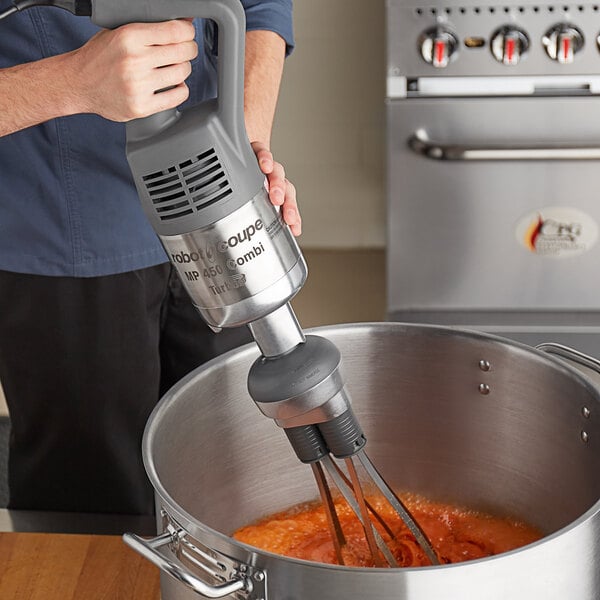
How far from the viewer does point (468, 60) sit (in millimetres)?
1624

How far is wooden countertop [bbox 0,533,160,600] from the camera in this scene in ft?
2.60

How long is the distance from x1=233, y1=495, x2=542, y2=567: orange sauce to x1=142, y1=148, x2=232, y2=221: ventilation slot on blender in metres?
0.31

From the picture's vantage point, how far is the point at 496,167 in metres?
1.68

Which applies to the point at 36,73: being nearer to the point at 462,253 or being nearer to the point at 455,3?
the point at 455,3

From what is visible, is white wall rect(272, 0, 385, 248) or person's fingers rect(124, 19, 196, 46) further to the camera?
white wall rect(272, 0, 385, 248)

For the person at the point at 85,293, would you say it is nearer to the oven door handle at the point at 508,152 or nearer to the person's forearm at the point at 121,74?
the person's forearm at the point at 121,74

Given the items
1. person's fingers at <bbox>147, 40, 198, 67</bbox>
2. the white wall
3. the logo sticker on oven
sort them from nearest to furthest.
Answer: person's fingers at <bbox>147, 40, 198, 67</bbox>
the logo sticker on oven
the white wall

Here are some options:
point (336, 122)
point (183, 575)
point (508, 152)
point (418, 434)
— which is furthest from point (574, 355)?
point (336, 122)

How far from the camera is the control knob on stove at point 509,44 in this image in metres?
1.60

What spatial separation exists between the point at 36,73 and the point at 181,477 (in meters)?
0.36

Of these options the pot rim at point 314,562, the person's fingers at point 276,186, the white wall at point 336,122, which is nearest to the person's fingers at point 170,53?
the person's fingers at point 276,186

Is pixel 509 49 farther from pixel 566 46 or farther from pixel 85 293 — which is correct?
pixel 85 293

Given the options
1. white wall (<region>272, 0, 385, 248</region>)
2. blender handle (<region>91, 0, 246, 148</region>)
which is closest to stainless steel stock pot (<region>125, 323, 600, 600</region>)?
blender handle (<region>91, 0, 246, 148</region>)

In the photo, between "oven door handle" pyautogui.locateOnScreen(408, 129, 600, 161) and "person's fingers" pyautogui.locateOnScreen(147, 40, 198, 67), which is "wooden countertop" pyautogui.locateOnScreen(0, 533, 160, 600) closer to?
"person's fingers" pyautogui.locateOnScreen(147, 40, 198, 67)
